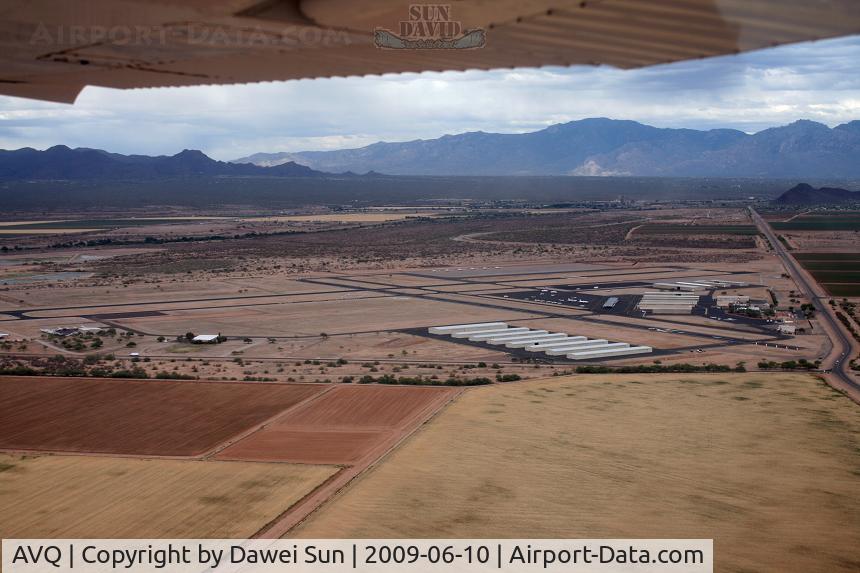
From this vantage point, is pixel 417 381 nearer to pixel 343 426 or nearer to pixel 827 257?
pixel 343 426

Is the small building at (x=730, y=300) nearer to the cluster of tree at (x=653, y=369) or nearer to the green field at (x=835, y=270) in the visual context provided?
the green field at (x=835, y=270)

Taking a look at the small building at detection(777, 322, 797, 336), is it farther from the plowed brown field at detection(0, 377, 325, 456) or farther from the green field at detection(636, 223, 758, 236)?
the green field at detection(636, 223, 758, 236)

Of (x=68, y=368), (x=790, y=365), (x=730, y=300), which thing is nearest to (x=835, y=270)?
(x=730, y=300)

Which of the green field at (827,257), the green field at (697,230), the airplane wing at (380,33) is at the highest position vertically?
the airplane wing at (380,33)

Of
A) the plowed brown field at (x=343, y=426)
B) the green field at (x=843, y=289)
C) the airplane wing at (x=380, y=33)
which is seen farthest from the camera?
the green field at (x=843, y=289)

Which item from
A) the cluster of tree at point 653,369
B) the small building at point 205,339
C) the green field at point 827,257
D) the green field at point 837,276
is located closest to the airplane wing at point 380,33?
the cluster of tree at point 653,369

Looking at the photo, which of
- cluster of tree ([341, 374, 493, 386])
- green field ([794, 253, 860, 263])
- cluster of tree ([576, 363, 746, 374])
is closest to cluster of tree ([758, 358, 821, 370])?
cluster of tree ([576, 363, 746, 374])

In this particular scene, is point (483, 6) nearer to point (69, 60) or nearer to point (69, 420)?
point (69, 60)

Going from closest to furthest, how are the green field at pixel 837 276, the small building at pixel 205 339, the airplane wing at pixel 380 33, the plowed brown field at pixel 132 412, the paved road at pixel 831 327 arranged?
the airplane wing at pixel 380 33 → the plowed brown field at pixel 132 412 → the paved road at pixel 831 327 → the small building at pixel 205 339 → the green field at pixel 837 276
